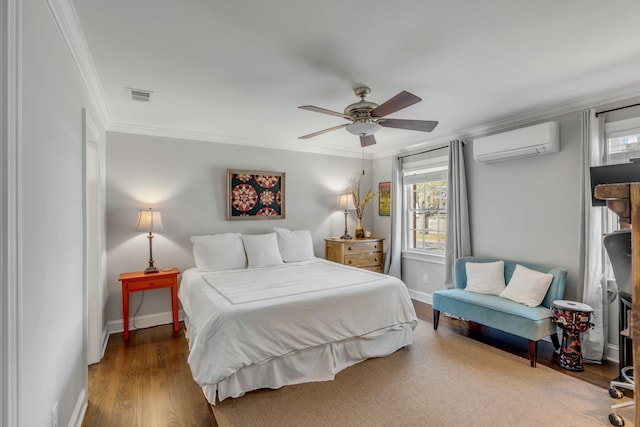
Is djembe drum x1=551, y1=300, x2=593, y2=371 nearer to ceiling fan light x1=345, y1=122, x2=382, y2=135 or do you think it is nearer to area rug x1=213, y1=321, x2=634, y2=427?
area rug x1=213, y1=321, x2=634, y2=427

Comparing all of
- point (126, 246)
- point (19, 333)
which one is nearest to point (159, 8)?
point (19, 333)

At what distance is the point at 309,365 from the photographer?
2.52 metres

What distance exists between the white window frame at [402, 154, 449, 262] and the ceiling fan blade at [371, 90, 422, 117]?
2.20 meters

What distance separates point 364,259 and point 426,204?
1273 mm

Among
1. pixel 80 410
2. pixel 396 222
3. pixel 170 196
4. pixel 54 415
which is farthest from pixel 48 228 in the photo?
pixel 396 222

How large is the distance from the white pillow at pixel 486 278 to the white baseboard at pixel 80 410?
362cm

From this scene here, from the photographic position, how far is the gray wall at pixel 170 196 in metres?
3.65

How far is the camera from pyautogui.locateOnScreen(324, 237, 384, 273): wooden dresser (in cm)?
468

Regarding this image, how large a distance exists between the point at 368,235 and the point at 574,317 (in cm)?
290

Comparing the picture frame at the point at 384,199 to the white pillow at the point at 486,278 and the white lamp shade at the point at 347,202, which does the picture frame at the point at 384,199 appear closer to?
the white lamp shade at the point at 347,202

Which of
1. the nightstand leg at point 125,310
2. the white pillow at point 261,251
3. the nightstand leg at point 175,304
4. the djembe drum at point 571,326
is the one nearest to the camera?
the djembe drum at point 571,326

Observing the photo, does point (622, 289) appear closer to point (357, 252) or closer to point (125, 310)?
point (357, 252)

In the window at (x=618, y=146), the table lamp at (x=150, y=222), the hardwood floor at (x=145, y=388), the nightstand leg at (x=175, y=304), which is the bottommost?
the hardwood floor at (x=145, y=388)

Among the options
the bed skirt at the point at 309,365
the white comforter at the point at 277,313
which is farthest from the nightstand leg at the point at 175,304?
the bed skirt at the point at 309,365
